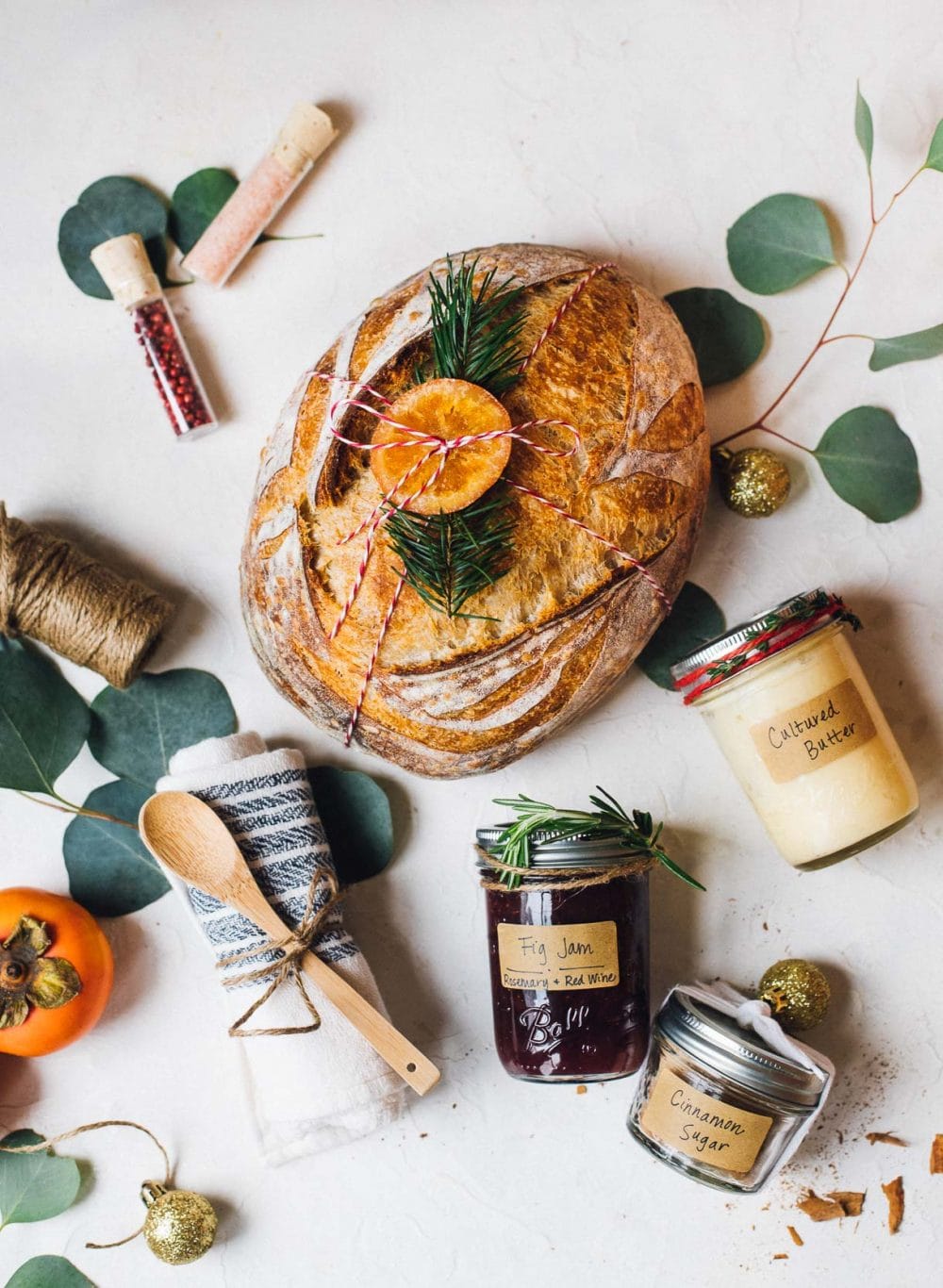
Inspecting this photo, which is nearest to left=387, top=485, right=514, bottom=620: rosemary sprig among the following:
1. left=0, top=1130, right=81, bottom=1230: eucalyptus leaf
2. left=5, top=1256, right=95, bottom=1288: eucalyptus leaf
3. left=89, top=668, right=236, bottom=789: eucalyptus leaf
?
left=89, top=668, right=236, bottom=789: eucalyptus leaf

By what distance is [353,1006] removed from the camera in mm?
1392

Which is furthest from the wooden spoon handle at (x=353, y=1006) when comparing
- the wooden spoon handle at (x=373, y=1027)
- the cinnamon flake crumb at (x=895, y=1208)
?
the cinnamon flake crumb at (x=895, y=1208)

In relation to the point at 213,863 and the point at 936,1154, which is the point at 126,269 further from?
the point at 936,1154

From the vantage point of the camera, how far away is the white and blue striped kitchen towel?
141 centimetres

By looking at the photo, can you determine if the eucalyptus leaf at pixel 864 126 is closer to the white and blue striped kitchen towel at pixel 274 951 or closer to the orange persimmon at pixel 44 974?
the white and blue striped kitchen towel at pixel 274 951

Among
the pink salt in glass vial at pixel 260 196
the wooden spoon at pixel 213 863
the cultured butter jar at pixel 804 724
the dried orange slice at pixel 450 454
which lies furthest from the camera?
the pink salt in glass vial at pixel 260 196

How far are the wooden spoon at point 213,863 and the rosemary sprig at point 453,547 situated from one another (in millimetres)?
466

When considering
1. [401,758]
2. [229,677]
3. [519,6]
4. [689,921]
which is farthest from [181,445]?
[689,921]

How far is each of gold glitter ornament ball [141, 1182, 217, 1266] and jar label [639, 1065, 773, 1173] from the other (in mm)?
687

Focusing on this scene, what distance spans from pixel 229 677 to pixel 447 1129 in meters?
0.76

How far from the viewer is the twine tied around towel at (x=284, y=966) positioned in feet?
4.57

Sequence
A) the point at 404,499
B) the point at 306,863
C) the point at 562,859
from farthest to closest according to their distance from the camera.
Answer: the point at 306,863
the point at 562,859
the point at 404,499

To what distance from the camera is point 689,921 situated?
4.99 ft

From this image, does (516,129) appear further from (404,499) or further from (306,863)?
(306,863)
